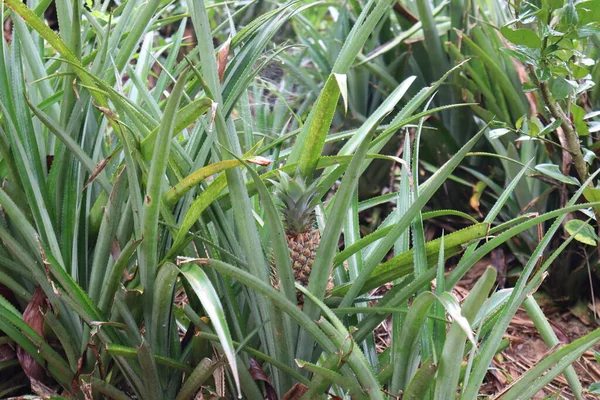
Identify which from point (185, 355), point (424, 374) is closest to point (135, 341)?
point (185, 355)

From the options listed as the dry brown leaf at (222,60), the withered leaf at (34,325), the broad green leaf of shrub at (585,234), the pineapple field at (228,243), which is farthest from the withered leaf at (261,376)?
→ the broad green leaf of shrub at (585,234)

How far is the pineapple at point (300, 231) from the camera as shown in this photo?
101cm

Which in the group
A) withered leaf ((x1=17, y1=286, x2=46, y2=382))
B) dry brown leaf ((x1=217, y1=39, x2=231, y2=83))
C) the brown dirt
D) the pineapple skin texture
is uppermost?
dry brown leaf ((x1=217, y1=39, x2=231, y2=83))

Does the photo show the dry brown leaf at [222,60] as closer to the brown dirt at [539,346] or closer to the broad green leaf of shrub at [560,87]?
the broad green leaf of shrub at [560,87]

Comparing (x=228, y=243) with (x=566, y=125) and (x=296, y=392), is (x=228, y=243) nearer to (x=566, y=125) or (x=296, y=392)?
(x=296, y=392)

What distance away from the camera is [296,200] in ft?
3.29

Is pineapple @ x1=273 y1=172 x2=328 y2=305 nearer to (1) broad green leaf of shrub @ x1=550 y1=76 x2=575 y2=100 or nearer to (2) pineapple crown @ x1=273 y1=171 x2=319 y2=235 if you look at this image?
(2) pineapple crown @ x1=273 y1=171 x2=319 y2=235

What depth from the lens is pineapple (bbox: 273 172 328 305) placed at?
3.31ft

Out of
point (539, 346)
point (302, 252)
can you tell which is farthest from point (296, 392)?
point (539, 346)

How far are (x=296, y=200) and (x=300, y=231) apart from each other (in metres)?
0.07

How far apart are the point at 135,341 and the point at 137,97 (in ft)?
1.99

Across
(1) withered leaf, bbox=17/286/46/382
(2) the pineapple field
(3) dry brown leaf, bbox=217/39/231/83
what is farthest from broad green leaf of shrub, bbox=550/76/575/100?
(1) withered leaf, bbox=17/286/46/382

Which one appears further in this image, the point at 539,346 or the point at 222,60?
the point at 539,346

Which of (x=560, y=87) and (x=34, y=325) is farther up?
(x=560, y=87)
